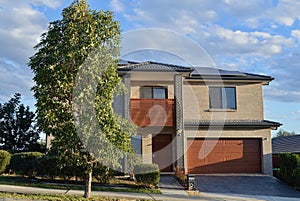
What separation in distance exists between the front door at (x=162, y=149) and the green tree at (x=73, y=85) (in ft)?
30.6

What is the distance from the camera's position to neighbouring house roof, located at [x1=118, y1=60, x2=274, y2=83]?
19.6 meters

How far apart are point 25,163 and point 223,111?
12.0 m

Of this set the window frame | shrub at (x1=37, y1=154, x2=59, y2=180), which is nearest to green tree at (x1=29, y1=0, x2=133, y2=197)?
shrub at (x1=37, y1=154, x2=59, y2=180)

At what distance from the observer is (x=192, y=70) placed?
19938 mm

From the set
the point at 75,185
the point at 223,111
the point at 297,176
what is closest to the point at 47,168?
the point at 75,185

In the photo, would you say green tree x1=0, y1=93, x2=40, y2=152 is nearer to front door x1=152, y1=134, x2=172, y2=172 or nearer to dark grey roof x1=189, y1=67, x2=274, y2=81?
front door x1=152, y1=134, x2=172, y2=172

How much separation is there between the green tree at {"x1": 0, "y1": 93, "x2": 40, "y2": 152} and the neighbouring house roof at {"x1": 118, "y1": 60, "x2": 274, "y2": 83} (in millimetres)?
7346

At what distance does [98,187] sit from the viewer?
584 inches

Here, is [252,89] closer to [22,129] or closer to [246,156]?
[246,156]

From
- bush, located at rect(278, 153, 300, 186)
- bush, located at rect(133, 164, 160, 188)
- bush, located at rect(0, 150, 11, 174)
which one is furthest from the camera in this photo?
bush, located at rect(278, 153, 300, 186)

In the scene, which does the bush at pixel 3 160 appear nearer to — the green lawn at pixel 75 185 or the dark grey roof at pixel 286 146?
the green lawn at pixel 75 185

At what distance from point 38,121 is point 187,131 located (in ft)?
37.0

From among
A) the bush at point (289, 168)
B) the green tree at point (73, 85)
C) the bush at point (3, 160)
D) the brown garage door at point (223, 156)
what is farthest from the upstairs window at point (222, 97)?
the bush at point (3, 160)

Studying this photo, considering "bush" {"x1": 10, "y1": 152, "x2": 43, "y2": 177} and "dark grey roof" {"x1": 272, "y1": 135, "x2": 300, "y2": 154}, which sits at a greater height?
"dark grey roof" {"x1": 272, "y1": 135, "x2": 300, "y2": 154}
